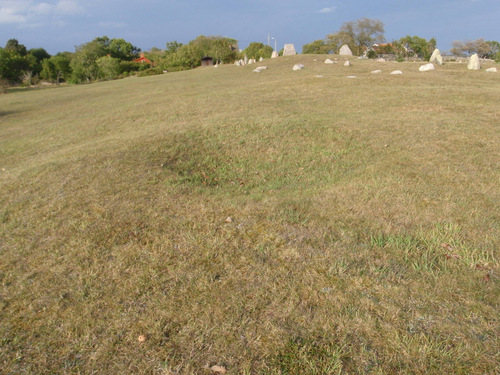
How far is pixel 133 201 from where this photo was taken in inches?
196

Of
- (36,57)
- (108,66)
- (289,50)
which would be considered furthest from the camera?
(36,57)

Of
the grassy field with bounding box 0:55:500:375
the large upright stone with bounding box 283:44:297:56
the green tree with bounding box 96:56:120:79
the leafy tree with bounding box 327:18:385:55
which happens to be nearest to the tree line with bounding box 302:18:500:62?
the leafy tree with bounding box 327:18:385:55

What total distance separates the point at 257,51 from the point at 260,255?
5537 cm

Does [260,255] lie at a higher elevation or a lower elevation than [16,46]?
lower

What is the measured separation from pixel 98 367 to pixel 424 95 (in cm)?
1243

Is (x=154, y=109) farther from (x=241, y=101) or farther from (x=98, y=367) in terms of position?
(x=98, y=367)

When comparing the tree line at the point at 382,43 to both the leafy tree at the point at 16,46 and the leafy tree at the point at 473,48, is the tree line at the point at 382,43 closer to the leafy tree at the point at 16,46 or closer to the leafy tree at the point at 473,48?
the leafy tree at the point at 473,48

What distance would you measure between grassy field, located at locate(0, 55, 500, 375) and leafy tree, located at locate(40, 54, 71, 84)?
61404mm

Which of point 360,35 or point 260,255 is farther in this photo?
point 360,35

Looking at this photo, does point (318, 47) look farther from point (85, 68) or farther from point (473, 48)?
point (85, 68)

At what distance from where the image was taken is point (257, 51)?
5359 centimetres

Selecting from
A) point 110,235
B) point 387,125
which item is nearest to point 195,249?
point 110,235

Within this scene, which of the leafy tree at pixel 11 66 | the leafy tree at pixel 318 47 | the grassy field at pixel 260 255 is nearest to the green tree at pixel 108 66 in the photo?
the leafy tree at pixel 11 66

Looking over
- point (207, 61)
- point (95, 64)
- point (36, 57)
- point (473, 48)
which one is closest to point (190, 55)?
point (207, 61)
